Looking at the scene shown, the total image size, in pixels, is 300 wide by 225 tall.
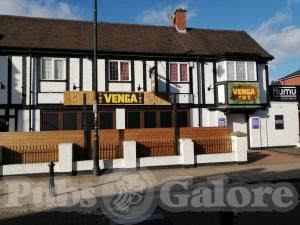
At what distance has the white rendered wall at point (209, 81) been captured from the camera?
2416cm

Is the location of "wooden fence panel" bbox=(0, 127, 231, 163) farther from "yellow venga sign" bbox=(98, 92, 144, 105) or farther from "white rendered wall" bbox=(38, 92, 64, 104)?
"white rendered wall" bbox=(38, 92, 64, 104)

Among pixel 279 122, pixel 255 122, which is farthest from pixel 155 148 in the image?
pixel 279 122

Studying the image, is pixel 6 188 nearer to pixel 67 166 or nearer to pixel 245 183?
pixel 67 166

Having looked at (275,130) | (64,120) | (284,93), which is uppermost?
(284,93)

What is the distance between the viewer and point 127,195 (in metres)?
11.2

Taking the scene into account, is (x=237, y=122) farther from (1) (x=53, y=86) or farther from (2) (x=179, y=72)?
(1) (x=53, y=86)

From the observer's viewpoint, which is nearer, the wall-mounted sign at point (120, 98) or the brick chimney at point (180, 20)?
the wall-mounted sign at point (120, 98)

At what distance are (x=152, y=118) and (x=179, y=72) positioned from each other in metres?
3.58

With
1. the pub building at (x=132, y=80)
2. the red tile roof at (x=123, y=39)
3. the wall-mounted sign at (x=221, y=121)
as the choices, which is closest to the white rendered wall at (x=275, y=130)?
the pub building at (x=132, y=80)

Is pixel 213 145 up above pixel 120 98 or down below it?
below

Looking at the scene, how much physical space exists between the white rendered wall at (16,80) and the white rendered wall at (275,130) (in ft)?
49.1

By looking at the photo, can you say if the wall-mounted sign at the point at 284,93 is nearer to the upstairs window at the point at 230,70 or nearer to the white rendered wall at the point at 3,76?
the upstairs window at the point at 230,70

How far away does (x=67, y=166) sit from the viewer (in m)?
15.0

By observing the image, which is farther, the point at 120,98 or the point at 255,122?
the point at 255,122
